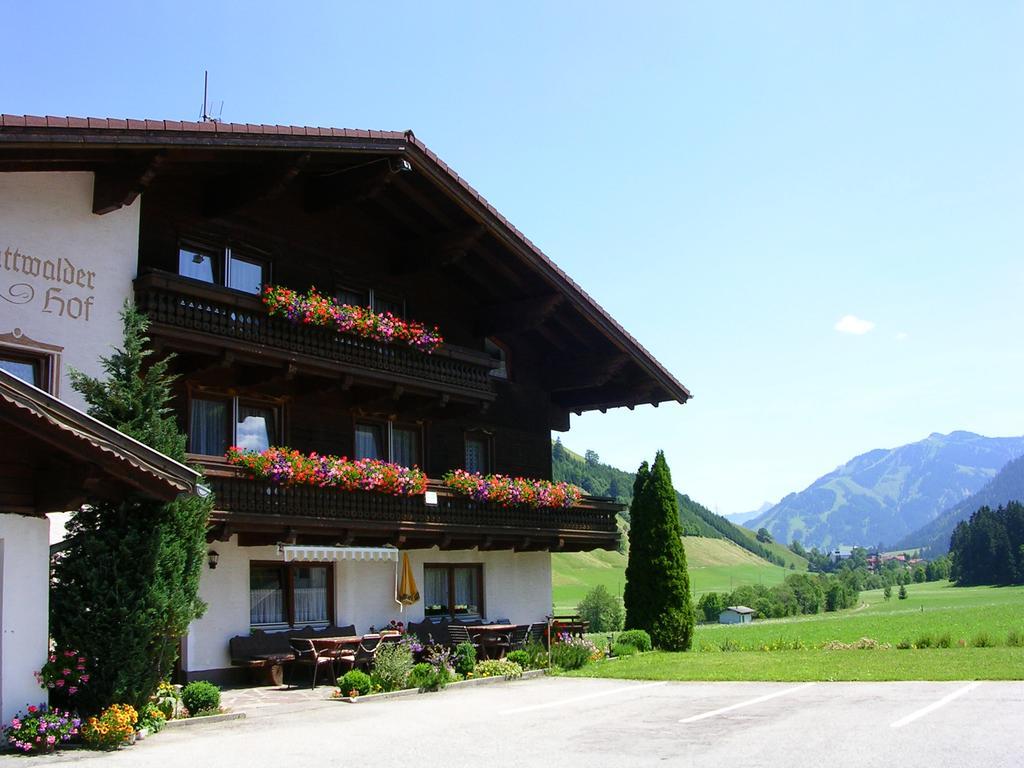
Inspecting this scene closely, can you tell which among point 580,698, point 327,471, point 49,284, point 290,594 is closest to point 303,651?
point 290,594

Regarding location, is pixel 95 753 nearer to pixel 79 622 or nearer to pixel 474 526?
pixel 79 622

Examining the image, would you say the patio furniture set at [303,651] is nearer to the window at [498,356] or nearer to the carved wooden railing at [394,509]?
the carved wooden railing at [394,509]

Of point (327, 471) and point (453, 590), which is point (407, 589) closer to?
point (453, 590)

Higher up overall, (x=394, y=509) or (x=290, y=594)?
(x=394, y=509)

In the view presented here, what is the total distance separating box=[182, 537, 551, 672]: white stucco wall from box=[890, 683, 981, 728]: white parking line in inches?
438

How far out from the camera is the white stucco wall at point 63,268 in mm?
16219

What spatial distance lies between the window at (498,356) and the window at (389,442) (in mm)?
3617

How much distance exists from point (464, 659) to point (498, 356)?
32.1ft

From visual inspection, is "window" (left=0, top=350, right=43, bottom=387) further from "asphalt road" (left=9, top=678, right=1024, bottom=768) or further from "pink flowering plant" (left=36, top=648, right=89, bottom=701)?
"asphalt road" (left=9, top=678, right=1024, bottom=768)

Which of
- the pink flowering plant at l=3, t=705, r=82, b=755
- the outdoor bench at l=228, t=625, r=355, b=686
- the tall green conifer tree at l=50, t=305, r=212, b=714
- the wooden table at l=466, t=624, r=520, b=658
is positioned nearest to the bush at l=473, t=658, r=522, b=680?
the wooden table at l=466, t=624, r=520, b=658

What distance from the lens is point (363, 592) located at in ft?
73.7

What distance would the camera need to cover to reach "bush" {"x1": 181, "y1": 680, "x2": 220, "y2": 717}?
14289 millimetres

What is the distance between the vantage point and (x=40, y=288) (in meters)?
16.5

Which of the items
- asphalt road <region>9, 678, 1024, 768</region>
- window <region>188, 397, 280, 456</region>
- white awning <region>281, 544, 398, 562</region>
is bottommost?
asphalt road <region>9, 678, 1024, 768</region>
